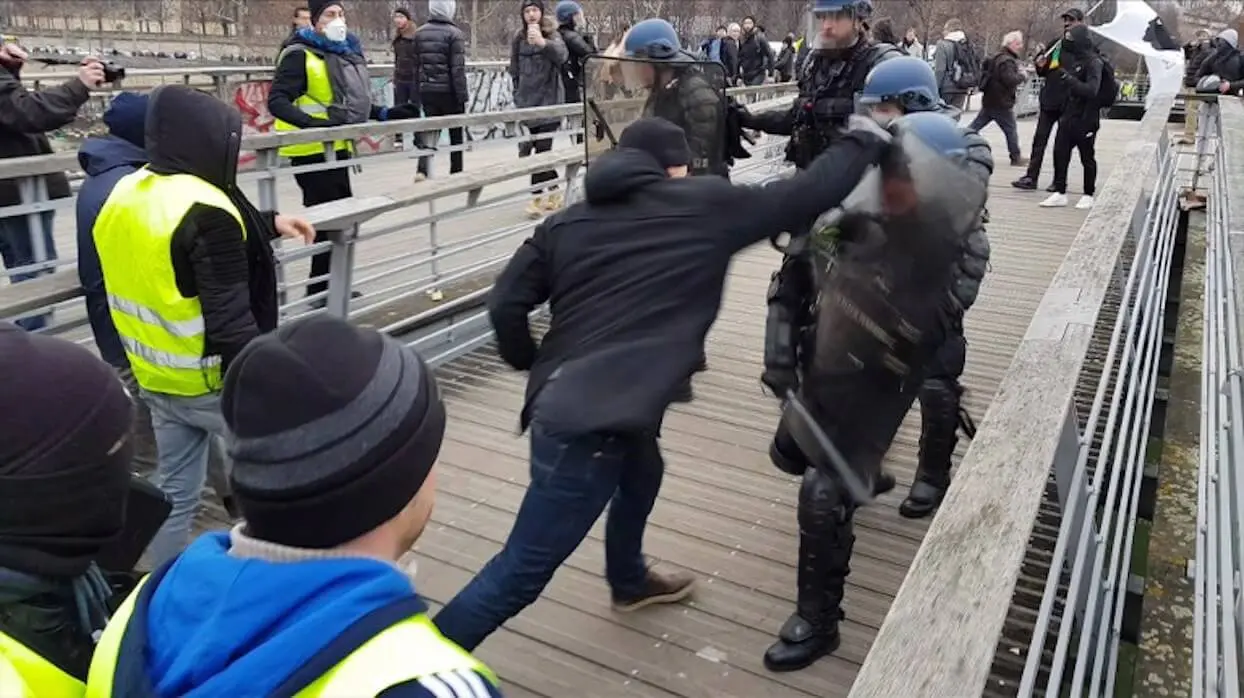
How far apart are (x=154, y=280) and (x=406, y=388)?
1970mm

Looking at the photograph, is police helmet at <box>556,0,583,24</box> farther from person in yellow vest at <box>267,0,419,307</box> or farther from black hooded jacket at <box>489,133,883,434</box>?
black hooded jacket at <box>489,133,883,434</box>

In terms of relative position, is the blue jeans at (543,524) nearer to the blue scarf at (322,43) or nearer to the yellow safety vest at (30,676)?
the yellow safety vest at (30,676)

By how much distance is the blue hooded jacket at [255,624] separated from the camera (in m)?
1.16

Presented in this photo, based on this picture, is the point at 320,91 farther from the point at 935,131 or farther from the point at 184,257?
the point at 935,131

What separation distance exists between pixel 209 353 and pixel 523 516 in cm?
114

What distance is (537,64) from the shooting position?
909 cm

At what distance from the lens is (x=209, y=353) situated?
3.12 meters

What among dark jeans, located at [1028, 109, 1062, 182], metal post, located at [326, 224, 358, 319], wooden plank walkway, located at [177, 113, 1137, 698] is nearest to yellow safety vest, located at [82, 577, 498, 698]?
wooden plank walkway, located at [177, 113, 1137, 698]

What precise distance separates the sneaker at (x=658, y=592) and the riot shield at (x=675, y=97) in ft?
5.87

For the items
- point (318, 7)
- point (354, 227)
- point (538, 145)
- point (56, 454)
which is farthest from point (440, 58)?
point (56, 454)

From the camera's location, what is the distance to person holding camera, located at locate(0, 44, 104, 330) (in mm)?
4578

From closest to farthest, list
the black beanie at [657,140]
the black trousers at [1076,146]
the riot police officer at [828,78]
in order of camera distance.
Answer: the black beanie at [657,140] < the riot police officer at [828,78] < the black trousers at [1076,146]

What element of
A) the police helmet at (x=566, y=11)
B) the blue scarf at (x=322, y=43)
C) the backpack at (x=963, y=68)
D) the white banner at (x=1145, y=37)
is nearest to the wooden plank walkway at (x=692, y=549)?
the blue scarf at (x=322, y=43)

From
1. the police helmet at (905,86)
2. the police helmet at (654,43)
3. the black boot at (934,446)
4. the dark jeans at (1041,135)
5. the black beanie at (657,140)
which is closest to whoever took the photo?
the black beanie at (657,140)
